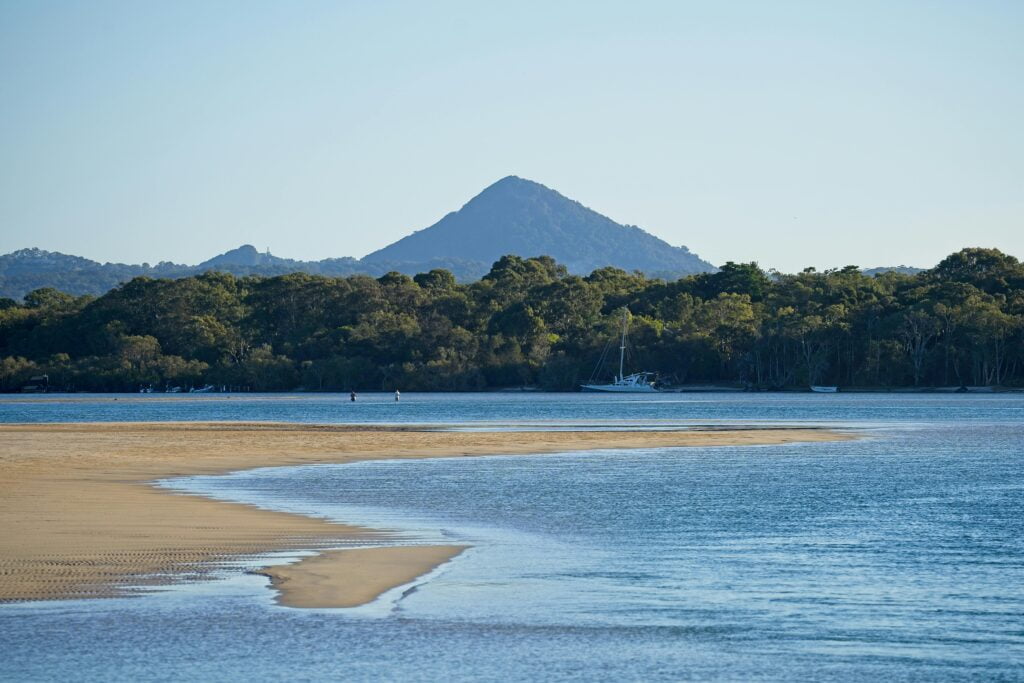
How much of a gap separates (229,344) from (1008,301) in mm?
80396

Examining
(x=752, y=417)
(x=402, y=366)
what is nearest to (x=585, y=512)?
(x=752, y=417)

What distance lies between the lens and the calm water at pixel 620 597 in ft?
39.8

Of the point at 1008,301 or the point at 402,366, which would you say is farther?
the point at 402,366

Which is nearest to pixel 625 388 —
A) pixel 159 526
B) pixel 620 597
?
pixel 159 526

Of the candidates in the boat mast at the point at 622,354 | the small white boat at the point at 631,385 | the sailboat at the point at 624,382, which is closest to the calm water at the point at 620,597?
the small white boat at the point at 631,385

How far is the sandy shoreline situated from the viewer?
616 inches

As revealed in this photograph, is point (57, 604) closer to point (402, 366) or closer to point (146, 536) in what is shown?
point (146, 536)

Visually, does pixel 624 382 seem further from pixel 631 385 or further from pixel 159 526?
pixel 159 526

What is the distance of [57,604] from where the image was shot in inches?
555

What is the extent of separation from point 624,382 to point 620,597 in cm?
11726

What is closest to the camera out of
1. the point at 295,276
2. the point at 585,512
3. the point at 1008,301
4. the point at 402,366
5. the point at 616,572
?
the point at 616,572

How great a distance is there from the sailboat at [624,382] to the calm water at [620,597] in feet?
326

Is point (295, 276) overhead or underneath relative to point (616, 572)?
overhead

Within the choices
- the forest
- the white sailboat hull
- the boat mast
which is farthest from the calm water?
the boat mast
